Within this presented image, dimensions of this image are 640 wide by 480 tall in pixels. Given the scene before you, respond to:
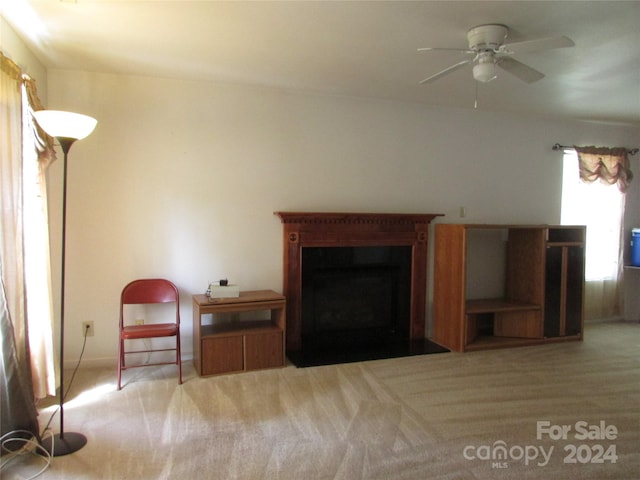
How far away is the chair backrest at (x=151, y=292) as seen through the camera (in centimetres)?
311

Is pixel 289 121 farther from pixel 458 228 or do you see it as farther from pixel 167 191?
pixel 458 228

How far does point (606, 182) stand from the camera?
4.60 metres

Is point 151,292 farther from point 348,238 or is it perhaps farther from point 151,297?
point 348,238

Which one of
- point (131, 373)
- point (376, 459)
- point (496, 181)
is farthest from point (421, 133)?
point (131, 373)

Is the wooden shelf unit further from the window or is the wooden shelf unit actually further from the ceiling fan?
the ceiling fan

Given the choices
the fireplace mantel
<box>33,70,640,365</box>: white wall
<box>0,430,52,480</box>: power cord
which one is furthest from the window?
<box>0,430,52,480</box>: power cord

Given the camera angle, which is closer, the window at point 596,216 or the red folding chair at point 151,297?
the red folding chair at point 151,297

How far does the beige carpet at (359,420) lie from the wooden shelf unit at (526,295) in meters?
0.43

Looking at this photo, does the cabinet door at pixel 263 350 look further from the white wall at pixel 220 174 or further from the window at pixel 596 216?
the window at pixel 596 216

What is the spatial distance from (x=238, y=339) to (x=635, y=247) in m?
4.70

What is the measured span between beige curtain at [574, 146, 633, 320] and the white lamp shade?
4797 mm

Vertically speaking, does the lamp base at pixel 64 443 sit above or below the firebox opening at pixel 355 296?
below

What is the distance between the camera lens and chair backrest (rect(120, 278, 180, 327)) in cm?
311

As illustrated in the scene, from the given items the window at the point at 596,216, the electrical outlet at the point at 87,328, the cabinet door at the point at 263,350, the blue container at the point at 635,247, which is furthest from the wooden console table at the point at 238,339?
the blue container at the point at 635,247
